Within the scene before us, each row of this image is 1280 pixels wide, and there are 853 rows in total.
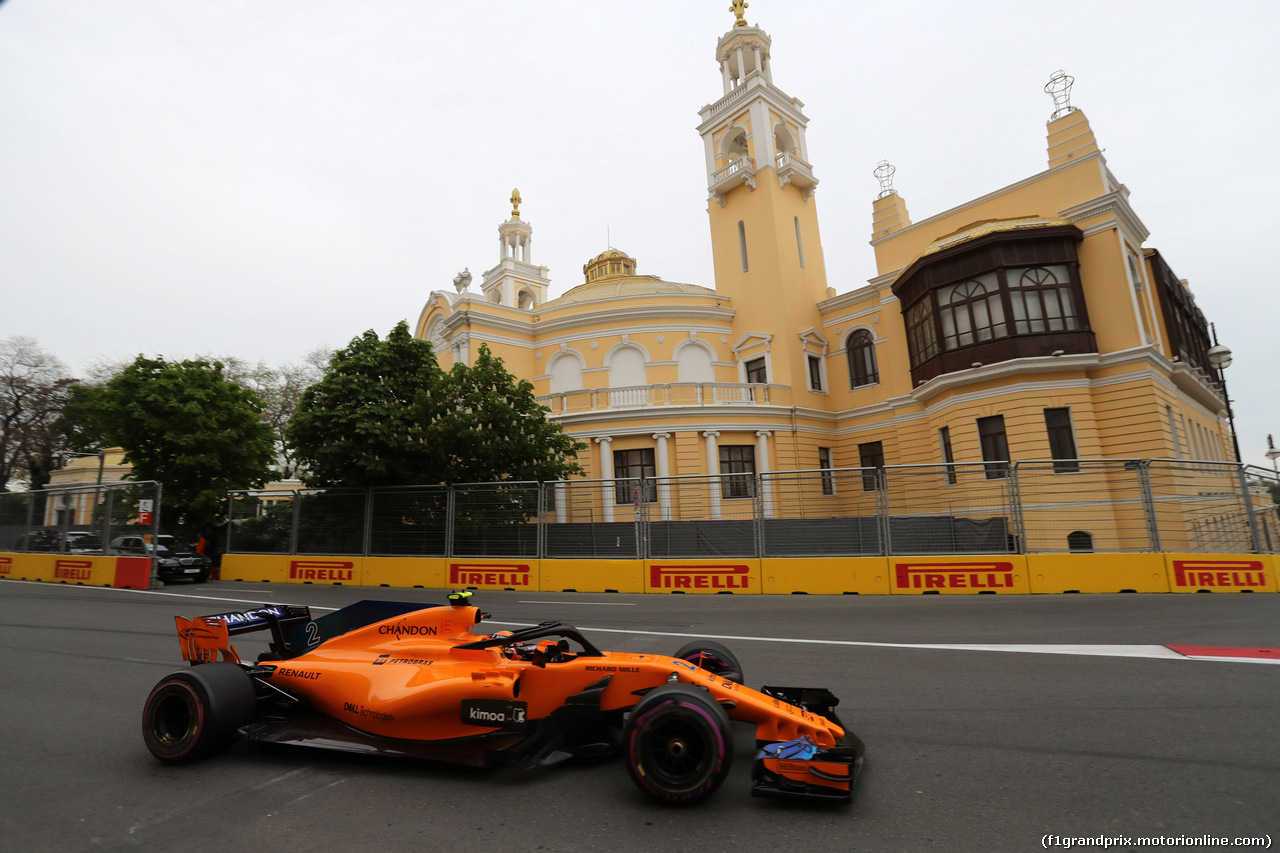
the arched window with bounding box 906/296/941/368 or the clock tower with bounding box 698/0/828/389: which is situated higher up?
the clock tower with bounding box 698/0/828/389

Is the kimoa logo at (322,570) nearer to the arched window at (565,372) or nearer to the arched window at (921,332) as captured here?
the arched window at (565,372)

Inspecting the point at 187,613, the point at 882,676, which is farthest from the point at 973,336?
the point at 187,613

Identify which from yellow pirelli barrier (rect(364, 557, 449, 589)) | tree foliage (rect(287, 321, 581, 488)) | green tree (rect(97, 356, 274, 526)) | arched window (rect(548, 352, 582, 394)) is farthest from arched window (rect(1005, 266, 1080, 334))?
green tree (rect(97, 356, 274, 526))

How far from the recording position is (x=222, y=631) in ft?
13.7

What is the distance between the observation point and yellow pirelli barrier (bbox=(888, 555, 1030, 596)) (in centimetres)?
1088

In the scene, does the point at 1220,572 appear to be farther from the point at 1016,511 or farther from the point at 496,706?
the point at 496,706

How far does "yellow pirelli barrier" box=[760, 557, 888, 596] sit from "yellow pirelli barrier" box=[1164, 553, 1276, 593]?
448cm

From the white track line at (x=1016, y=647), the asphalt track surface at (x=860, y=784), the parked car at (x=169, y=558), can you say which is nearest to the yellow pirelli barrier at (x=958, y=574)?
the asphalt track surface at (x=860, y=784)

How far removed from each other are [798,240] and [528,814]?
31.4m

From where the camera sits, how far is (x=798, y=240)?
3119 centimetres

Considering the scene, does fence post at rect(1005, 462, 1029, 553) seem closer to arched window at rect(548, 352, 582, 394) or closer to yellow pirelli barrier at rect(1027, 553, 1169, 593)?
yellow pirelli barrier at rect(1027, 553, 1169, 593)

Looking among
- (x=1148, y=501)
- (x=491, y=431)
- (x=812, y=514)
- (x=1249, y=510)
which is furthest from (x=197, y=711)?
(x=1249, y=510)

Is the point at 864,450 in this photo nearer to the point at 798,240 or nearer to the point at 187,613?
the point at 798,240

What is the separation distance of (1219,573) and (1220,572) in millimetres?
23
